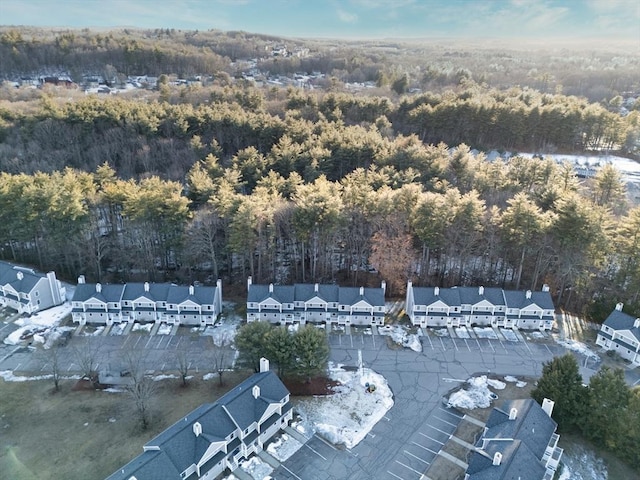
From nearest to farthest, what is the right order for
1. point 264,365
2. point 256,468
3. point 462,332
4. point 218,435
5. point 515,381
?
1. point 218,435
2. point 256,468
3. point 264,365
4. point 515,381
5. point 462,332

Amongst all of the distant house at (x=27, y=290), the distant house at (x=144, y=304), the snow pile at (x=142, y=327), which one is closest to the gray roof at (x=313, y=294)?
the distant house at (x=144, y=304)

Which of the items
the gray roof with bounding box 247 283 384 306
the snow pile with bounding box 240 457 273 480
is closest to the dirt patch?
the snow pile with bounding box 240 457 273 480

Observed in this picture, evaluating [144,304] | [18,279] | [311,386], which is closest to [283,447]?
[311,386]

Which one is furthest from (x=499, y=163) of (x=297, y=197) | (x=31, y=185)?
(x=31, y=185)

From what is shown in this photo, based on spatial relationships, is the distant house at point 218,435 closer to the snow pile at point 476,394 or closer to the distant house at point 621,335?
the snow pile at point 476,394

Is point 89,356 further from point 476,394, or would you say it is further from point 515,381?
point 515,381
